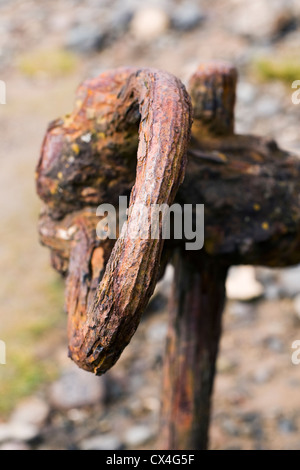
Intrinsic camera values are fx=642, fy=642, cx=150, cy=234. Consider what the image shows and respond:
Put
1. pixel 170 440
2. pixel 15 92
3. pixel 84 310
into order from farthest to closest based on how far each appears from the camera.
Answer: pixel 15 92
pixel 170 440
pixel 84 310

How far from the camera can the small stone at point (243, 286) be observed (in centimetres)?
309

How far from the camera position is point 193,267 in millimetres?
1568

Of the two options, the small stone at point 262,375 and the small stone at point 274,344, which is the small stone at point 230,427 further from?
the small stone at point 274,344

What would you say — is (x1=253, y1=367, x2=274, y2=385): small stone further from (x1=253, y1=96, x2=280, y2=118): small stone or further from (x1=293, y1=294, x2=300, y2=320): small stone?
(x1=253, y1=96, x2=280, y2=118): small stone

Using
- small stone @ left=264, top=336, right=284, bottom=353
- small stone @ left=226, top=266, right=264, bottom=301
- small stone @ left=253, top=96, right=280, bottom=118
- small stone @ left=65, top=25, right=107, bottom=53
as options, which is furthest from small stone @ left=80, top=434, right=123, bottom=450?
small stone @ left=65, top=25, right=107, bottom=53

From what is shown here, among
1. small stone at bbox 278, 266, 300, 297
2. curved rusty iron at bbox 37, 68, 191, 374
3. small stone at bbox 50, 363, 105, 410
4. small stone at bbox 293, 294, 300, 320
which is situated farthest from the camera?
small stone at bbox 278, 266, 300, 297

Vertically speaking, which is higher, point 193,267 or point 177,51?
point 177,51

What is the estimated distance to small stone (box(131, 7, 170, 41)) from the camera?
583 centimetres

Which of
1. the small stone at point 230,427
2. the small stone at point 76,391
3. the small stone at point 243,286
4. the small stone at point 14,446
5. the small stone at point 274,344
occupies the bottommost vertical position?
the small stone at point 14,446

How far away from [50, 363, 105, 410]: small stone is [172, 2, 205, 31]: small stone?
4060 mm

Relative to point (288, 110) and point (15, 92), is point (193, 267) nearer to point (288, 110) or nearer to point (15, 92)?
point (288, 110)

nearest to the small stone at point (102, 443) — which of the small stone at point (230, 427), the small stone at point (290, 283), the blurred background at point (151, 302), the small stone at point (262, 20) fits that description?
the blurred background at point (151, 302)
